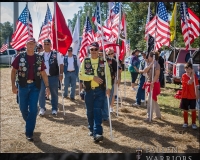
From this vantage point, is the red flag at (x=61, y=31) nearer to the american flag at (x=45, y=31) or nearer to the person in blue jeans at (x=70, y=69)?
the person in blue jeans at (x=70, y=69)

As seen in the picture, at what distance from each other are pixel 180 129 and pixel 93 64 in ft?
8.86

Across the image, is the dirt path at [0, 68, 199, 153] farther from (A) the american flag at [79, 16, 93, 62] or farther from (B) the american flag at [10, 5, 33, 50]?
(B) the american flag at [10, 5, 33, 50]

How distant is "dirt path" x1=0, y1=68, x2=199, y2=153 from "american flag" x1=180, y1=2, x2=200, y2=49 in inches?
85.9

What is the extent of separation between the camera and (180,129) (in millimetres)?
6602

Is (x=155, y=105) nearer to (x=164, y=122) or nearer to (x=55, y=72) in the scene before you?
(x=164, y=122)

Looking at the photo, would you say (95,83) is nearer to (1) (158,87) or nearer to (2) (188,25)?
(1) (158,87)

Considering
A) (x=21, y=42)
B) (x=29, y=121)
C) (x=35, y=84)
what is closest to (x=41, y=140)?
(x=29, y=121)

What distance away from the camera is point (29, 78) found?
5574mm

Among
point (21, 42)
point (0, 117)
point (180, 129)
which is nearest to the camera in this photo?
point (180, 129)

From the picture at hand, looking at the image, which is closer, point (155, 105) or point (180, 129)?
point (180, 129)

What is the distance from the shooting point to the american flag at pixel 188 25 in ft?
23.2

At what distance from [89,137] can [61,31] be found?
121 inches

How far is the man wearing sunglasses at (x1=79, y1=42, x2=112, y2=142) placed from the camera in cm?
554

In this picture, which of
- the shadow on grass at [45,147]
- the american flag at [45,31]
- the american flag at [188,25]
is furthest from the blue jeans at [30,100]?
the american flag at [45,31]
